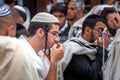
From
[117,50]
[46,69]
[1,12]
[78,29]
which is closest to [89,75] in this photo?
[117,50]

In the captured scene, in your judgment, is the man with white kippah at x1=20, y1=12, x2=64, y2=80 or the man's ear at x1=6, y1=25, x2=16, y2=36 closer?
the man's ear at x1=6, y1=25, x2=16, y2=36

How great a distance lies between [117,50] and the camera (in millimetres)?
3109

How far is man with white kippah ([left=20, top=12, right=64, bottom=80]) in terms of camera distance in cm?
276

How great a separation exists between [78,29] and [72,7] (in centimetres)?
106

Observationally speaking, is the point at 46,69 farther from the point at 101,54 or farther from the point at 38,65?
the point at 101,54

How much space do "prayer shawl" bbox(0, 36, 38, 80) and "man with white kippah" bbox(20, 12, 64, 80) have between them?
2.75 feet

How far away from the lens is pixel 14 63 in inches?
70.9

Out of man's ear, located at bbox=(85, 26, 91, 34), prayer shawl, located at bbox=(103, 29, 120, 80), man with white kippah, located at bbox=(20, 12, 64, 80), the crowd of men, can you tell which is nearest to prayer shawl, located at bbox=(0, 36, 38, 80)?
the crowd of men

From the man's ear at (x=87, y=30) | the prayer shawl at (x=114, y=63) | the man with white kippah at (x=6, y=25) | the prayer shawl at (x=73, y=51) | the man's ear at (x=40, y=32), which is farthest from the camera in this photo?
the man's ear at (x=87, y=30)

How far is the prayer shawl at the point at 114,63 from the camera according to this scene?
3100 mm

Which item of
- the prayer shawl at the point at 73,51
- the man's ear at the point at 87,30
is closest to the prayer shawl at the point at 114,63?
the prayer shawl at the point at 73,51

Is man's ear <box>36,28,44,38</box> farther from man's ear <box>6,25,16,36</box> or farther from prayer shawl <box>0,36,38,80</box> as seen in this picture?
prayer shawl <box>0,36,38,80</box>

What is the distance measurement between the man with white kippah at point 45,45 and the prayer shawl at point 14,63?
837 mm

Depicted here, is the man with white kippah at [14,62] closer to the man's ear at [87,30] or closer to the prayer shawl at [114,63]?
the prayer shawl at [114,63]
